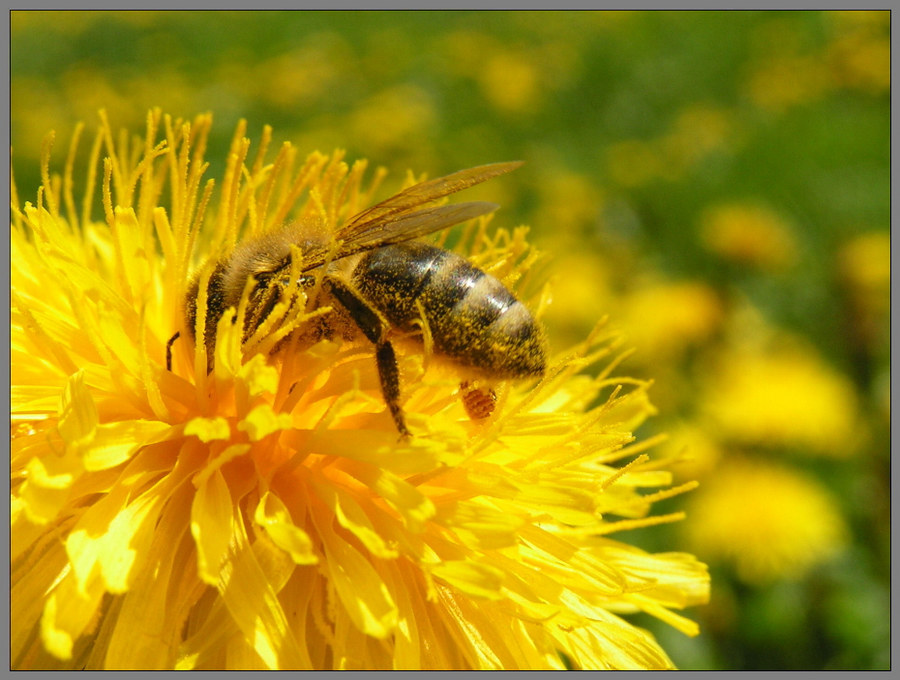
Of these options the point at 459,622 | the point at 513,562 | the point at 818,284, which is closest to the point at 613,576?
the point at 513,562

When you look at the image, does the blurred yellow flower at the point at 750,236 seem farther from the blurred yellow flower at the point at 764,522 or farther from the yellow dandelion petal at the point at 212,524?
the yellow dandelion petal at the point at 212,524

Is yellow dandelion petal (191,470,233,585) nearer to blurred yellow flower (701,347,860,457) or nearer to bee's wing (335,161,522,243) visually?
bee's wing (335,161,522,243)

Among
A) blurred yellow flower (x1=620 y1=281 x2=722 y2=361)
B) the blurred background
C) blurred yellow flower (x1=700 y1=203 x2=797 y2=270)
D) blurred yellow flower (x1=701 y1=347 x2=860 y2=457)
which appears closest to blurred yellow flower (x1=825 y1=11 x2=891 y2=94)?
the blurred background

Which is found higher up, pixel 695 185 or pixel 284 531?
pixel 695 185

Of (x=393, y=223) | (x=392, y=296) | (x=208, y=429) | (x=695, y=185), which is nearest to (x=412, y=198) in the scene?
(x=393, y=223)

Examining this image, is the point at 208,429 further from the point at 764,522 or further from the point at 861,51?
the point at 861,51

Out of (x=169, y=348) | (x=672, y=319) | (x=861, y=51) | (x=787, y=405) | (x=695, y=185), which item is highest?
(x=861, y=51)
